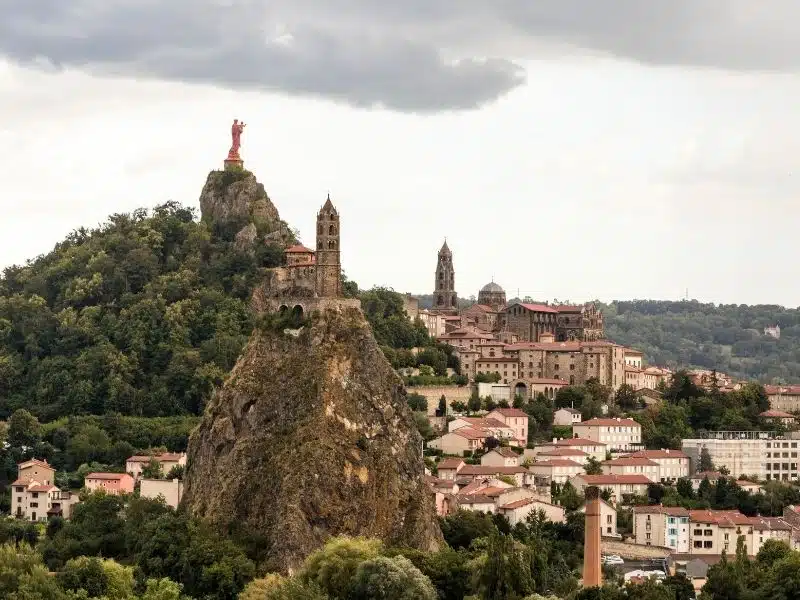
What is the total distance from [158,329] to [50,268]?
1209 cm

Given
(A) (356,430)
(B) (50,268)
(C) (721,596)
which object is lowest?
(C) (721,596)

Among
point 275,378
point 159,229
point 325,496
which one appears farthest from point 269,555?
point 159,229

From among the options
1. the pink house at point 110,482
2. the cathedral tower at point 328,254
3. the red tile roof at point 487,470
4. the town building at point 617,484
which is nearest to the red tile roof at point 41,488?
the pink house at point 110,482

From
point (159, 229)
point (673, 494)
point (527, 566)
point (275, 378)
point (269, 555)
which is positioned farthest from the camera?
point (159, 229)

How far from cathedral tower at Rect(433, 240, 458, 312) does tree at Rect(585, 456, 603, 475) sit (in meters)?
41.5

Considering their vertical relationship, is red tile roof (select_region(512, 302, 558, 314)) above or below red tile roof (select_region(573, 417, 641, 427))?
above

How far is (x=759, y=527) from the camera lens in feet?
275

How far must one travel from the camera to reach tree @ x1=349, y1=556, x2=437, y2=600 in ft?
216

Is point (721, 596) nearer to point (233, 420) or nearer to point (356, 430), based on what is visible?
point (356, 430)

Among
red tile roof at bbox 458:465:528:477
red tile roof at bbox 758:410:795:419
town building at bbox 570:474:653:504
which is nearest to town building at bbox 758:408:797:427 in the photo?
red tile roof at bbox 758:410:795:419

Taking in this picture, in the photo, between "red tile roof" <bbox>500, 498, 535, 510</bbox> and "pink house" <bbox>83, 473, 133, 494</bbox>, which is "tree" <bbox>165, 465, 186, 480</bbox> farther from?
"red tile roof" <bbox>500, 498, 535, 510</bbox>

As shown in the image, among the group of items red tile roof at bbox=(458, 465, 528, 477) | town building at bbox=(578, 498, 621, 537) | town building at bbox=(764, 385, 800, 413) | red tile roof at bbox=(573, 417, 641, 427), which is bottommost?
town building at bbox=(578, 498, 621, 537)

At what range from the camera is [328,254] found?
3324 inches

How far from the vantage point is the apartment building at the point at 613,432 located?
97562mm
